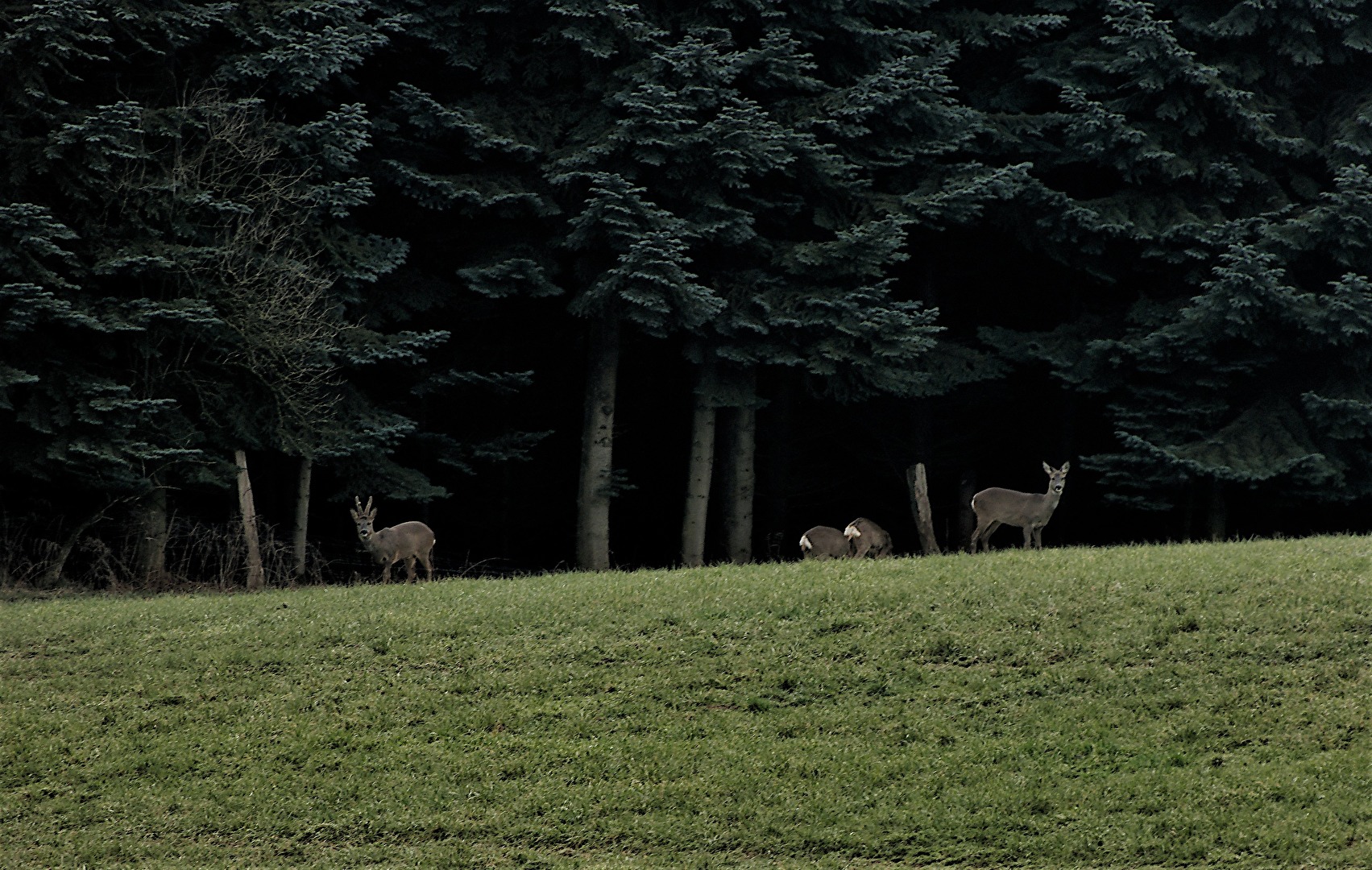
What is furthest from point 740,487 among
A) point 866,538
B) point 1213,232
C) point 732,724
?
point 732,724

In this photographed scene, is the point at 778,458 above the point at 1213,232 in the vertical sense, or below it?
Answer: below

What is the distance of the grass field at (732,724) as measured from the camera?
10.9 m

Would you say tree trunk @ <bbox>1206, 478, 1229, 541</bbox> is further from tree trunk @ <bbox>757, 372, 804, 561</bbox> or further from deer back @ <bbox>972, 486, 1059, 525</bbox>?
tree trunk @ <bbox>757, 372, 804, 561</bbox>

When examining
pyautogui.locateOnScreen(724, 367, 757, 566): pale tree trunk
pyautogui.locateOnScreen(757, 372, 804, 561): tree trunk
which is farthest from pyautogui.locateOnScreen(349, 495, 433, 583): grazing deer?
pyautogui.locateOnScreen(757, 372, 804, 561): tree trunk

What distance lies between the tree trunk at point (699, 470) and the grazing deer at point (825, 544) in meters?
1.81

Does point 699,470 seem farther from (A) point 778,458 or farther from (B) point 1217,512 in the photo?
(B) point 1217,512

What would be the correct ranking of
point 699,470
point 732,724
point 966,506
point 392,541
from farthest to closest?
point 966,506 < point 699,470 < point 392,541 < point 732,724

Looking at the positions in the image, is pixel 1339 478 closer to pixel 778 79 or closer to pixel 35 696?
pixel 778 79

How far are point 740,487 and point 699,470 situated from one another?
91 cm

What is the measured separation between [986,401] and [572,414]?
7634 millimetres

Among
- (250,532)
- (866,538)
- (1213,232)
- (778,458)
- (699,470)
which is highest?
(1213,232)

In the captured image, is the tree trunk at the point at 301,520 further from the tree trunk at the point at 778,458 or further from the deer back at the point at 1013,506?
the deer back at the point at 1013,506

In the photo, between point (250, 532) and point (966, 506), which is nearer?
point (250, 532)

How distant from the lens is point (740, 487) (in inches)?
930
